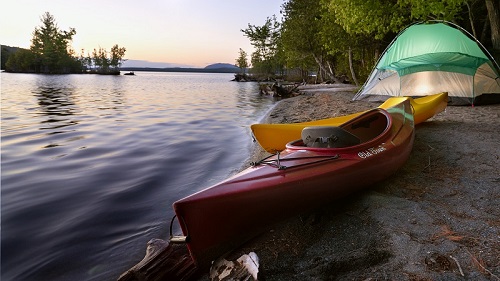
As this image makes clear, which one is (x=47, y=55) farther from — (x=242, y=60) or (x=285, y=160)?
(x=285, y=160)

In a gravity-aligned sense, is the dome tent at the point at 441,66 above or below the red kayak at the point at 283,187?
above

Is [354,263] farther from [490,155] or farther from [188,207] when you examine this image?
[490,155]

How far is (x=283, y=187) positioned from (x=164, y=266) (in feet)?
4.61

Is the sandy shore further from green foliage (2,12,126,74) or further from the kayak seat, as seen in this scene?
green foliage (2,12,126,74)

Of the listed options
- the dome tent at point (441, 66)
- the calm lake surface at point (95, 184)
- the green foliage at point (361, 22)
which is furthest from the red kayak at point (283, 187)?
the green foliage at point (361, 22)

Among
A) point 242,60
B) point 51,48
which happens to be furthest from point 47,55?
point 242,60

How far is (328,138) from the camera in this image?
4297 mm

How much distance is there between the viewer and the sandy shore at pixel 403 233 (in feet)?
9.05

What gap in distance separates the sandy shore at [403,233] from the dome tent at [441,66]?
764 cm

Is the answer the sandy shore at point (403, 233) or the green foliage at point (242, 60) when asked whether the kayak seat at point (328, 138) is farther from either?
the green foliage at point (242, 60)

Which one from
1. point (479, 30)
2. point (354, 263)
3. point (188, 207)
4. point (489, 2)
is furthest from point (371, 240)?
point (479, 30)

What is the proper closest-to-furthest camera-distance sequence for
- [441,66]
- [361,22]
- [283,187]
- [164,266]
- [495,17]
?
[164,266], [283,187], [441,66], [495,17], [361,22]

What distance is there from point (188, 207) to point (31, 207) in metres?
4.40

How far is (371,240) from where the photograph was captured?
3.22 metres
